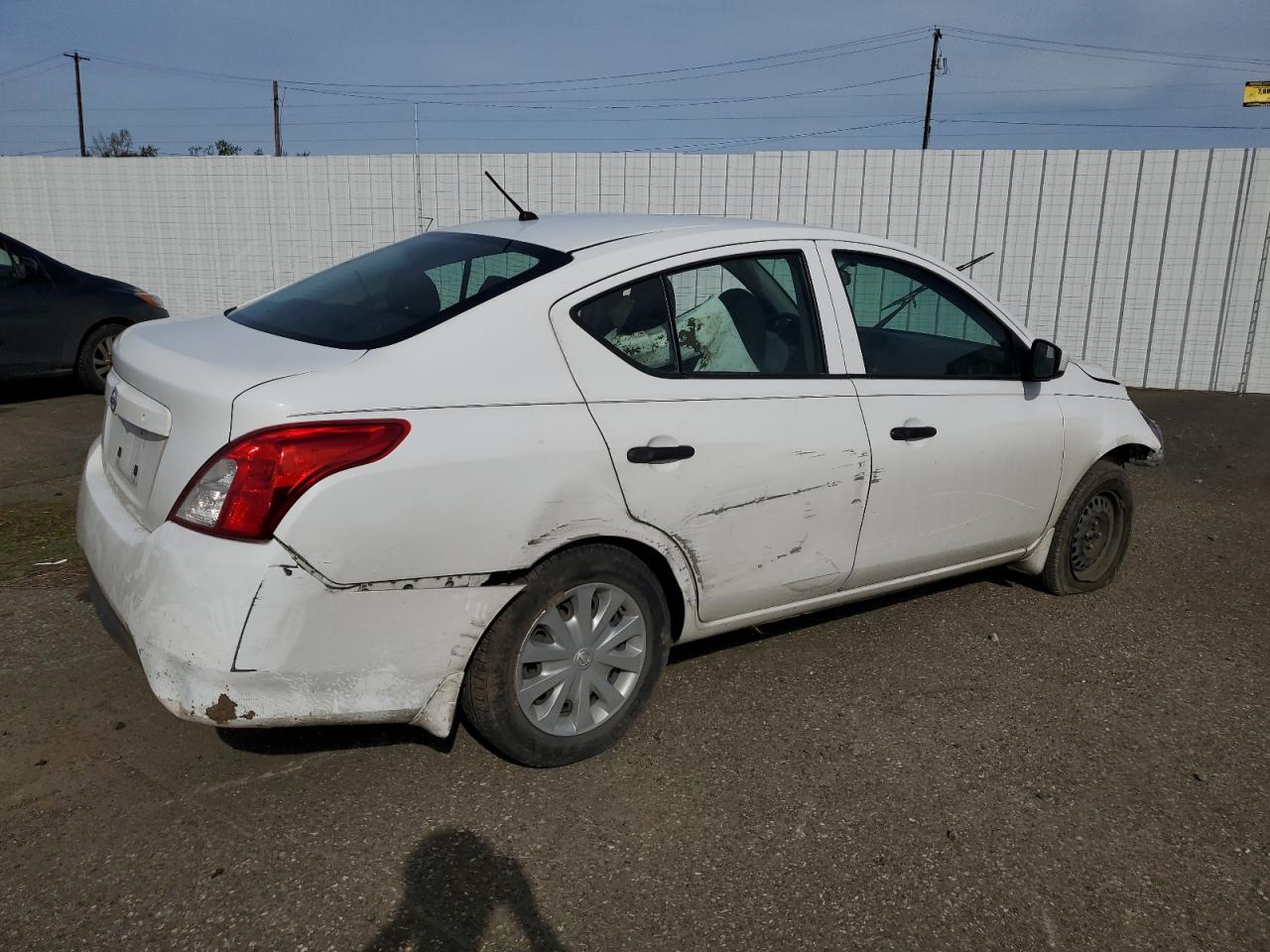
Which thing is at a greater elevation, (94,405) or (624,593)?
(624,593)

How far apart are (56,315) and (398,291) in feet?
22.1

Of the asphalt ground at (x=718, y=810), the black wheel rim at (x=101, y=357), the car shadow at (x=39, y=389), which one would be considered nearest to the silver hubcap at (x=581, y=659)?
the asphalt ground at (x=718, y=810)

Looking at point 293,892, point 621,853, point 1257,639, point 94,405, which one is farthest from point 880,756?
point 94,405

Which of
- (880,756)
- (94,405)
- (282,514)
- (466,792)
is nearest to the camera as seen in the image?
(282,514)

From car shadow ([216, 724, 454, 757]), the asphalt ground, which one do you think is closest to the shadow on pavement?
the asphalt ground

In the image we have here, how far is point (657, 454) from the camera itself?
304 centimetres

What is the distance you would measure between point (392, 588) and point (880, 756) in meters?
1.66

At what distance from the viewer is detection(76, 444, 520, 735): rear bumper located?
8.21 ft

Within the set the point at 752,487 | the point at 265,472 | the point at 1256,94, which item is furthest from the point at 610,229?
the point at 1256,94

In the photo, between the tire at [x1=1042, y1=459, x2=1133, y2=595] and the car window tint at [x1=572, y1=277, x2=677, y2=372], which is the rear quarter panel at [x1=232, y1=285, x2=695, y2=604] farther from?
the tire at [x1=1042, y1=459, x2=1133, y2=595]

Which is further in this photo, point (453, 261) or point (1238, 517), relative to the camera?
point (1238, 517)

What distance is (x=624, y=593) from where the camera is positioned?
3111 millimetres

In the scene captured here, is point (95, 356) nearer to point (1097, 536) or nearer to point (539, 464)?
point (539, 464)

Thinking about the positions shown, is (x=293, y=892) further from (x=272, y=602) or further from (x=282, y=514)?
(x=282, y=514)
